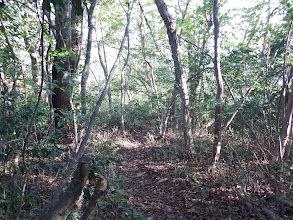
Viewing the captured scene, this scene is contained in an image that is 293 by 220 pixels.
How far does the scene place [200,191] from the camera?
12.8 ft

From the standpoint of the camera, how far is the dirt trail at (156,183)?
361cm

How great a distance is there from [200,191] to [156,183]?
1.15 m

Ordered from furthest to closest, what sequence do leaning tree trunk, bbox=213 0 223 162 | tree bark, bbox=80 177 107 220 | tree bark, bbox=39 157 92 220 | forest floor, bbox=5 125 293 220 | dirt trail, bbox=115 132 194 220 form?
leaning tree trunk, bbox=213 0 223 162, dirt trail, bbox=115 132 194 220, forest floor, bbox=5 125 293 220, tree bark, bbox=80 177 107 220, tree bark, bbox=39 157 92 220

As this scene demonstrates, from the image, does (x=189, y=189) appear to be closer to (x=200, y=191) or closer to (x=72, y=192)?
(x=200, y=191)

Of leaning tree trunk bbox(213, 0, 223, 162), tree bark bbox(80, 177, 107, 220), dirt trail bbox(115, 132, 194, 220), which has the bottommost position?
dirt trail bbox(115, 132, 194, 220)

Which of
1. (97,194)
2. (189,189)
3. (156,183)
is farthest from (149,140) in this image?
(97,194)

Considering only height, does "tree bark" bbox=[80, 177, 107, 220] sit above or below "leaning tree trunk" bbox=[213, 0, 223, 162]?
below

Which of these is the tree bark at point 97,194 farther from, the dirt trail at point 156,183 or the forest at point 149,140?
the dirt trail at point 156,183

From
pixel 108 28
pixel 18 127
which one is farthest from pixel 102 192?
pixel 108 28

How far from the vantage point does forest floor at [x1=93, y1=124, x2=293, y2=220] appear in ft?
10.6

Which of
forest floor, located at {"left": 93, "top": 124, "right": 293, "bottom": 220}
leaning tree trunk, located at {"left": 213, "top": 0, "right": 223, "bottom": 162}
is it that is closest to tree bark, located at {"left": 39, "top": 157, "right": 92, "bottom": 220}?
forest floor, located at {"left": 93, "top": 124, "right": 293, "bottom": 220}

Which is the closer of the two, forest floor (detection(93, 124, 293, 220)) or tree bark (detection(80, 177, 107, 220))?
tree bark (detection(80, 177, 107, 220))

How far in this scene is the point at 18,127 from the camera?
8.29 ft

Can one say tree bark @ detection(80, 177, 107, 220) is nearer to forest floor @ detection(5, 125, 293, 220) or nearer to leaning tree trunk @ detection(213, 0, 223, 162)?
forest floor @ detection(5, 125, 293, 220)
